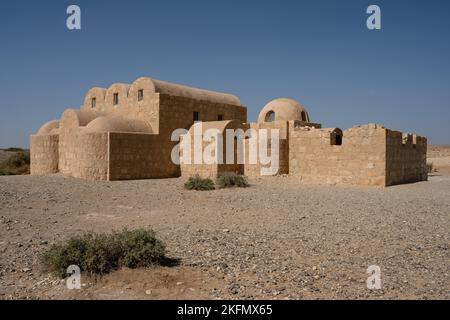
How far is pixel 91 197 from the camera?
9320 millimetres

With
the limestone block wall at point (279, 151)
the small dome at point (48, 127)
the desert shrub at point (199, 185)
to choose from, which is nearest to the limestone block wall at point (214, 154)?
the limestone block wall at point (279, 151)

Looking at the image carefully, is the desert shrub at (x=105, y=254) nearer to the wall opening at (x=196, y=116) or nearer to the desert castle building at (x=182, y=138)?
the desert castle building at (x=182, y=138)

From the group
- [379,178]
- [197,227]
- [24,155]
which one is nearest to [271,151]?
[379,178]

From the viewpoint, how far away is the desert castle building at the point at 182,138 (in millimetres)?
12939

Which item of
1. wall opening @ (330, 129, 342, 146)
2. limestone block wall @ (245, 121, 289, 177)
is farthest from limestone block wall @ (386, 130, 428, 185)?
limestone block wall @ (245, 121, 289, 177)

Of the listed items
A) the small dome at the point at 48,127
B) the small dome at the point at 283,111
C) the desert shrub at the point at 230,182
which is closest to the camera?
the desert shrub at the point at 230,182

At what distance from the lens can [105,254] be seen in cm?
375

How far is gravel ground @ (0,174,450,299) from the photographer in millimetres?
3283

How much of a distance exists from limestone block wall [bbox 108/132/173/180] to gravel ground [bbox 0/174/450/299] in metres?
4.81

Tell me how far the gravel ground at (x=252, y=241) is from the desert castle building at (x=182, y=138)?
12.3ft

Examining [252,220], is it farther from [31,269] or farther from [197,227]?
[31,269]

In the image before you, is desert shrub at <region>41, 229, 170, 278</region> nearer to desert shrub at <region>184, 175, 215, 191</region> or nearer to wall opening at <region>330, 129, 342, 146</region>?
desert shrub at <region>184, 175, 215, 191</region>
